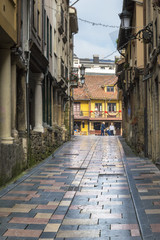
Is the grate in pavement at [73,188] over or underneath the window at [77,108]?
underneath

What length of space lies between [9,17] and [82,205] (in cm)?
514

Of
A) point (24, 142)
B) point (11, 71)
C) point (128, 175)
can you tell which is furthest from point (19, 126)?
point (128, 175)

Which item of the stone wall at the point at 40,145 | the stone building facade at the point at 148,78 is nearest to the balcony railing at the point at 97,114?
the stone building facade at the point at 148,78

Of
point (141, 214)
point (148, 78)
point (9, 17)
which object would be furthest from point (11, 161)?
point (148, 78)

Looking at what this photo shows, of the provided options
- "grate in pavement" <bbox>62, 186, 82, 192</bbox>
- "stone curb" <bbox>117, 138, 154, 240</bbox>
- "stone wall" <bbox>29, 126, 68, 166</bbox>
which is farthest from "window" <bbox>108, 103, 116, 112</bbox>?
"grate in pavement" <bbox>62, 186, 82, 192</bbox>

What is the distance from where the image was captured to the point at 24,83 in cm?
1207

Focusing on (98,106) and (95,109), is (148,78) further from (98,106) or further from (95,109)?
(98,106)

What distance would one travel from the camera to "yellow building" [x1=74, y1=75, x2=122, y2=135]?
5628 centimetres

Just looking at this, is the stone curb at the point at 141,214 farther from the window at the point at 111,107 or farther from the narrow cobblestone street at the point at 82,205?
the window at the point at 111,107

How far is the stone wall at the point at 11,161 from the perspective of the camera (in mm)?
8594

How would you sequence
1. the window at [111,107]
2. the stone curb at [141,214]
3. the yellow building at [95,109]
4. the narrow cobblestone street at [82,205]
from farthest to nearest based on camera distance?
the window at [111,107] < the yellow building at [95,109] < the narrow cobblestone street at [82,205] < the stone curb at [141,214]

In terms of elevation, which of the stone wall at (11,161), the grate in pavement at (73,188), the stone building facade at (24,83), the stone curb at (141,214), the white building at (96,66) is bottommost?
the stone curb at (141,214)

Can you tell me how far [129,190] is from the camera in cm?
811

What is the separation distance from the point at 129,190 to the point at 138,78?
34.8ft
